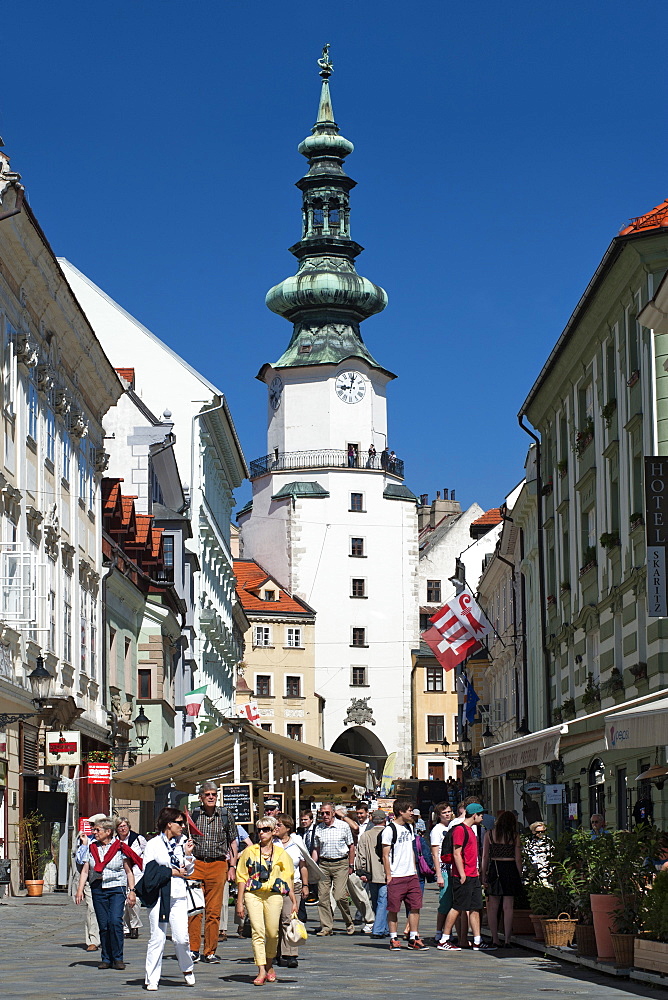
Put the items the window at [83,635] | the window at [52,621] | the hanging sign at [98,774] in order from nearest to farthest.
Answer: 1. the window at [52,621]
2. the hanging sign at [98,774]
3. the window at [83,635]

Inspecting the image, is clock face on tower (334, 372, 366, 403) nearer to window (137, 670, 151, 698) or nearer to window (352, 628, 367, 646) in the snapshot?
window (352, 628, 367, 646)

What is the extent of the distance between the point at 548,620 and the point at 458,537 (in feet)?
230

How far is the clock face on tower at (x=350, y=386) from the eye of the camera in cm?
10519

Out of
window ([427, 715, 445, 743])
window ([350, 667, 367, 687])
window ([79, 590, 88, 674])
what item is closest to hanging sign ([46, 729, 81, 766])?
window ([79, 590, 88, 674])

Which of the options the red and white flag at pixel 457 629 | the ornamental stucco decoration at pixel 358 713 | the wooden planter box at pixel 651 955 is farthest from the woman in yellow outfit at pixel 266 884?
the ornamental stucco decoration at pixel 358 713

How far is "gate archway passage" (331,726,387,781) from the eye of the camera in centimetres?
9981

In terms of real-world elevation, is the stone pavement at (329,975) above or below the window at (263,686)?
below

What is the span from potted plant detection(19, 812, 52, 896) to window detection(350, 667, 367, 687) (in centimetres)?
7023

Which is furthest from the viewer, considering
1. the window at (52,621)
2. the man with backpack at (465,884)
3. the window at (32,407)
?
the window at (52,621)

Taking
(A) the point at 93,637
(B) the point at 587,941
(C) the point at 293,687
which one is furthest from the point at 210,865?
(C) the point at 293,687

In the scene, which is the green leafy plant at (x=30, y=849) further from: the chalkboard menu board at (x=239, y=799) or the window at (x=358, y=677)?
the window at (x=358, y=677)

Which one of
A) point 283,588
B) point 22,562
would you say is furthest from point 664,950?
point 283,588

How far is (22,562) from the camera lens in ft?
89.0

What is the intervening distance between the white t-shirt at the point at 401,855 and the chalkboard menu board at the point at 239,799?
5.38m
